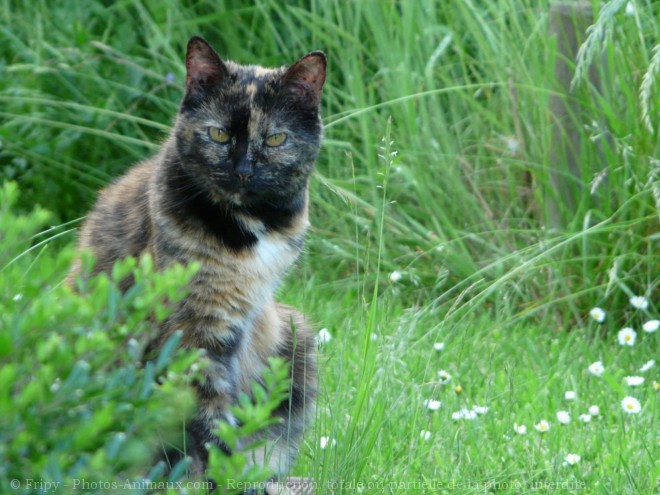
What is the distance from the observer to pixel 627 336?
3699 mm

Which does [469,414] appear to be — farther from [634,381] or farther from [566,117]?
[566,117]

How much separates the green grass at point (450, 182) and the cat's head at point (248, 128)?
46 cm

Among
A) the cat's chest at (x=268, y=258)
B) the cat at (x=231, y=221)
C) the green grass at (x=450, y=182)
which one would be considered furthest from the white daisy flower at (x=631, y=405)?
the cat's chest at (x=268, y=258)

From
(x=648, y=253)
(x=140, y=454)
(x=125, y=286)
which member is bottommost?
(x=648, y=253)

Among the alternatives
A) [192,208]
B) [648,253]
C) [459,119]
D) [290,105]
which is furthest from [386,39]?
[192,208]

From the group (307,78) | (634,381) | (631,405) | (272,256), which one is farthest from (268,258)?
(634,381)

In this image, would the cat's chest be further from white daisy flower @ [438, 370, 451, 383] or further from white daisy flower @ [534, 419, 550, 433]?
white daisy flower @ [534, 419, 550, 433]

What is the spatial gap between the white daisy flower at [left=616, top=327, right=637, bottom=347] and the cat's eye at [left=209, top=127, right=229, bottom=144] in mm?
1796

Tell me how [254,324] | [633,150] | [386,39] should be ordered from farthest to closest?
[386,39] → [633,150] → [254,324]

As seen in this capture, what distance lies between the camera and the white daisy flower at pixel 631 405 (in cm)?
308

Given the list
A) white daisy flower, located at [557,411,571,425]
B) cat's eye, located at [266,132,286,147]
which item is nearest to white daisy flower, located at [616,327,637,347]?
white daisy flower, located at [557,411,571,425]

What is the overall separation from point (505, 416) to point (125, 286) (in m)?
1.28

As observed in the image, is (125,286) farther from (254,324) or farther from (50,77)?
(50,77)

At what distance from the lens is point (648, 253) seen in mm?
3775
